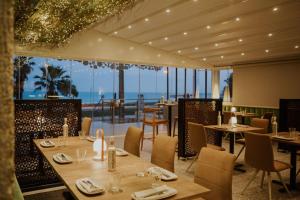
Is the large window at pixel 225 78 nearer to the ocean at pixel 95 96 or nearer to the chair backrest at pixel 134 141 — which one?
the ocean at pixel 95 96

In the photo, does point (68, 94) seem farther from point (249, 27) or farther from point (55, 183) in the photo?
point (249, 27)

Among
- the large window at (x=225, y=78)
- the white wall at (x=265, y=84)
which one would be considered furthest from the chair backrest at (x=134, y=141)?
the large window at (x=225, y=78)

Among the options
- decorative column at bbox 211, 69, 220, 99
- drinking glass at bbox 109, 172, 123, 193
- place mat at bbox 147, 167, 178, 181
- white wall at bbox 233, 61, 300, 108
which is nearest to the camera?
drinking glass at bbox 109, 172, 123, 193

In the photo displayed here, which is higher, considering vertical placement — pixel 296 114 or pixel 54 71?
pixel 54 71

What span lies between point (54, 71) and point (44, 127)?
14.7ft

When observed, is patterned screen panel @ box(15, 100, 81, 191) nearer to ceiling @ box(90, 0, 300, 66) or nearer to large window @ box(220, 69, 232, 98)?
ceiling @ box(90, 0, 300, 66)

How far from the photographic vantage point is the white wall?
855 centimetres

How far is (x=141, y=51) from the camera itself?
347 inches

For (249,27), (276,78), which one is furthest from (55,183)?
(276,78)

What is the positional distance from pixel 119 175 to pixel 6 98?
4.93 feet

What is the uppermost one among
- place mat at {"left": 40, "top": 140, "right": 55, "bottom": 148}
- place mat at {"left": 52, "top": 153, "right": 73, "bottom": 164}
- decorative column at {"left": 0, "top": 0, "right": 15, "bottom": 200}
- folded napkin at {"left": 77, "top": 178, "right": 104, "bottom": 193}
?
decorative column at {"left": 0, "top": 0, "right": 15, "bottom": 200}

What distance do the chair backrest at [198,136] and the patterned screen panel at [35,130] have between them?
2.00 metres

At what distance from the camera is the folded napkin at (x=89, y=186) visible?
1.65m

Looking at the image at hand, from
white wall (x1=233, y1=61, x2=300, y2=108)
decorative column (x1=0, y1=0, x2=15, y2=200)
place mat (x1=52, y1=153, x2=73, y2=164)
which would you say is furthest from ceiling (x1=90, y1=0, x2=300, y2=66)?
decorative column (x1=0, y1=0, x2=15, y2=200)
